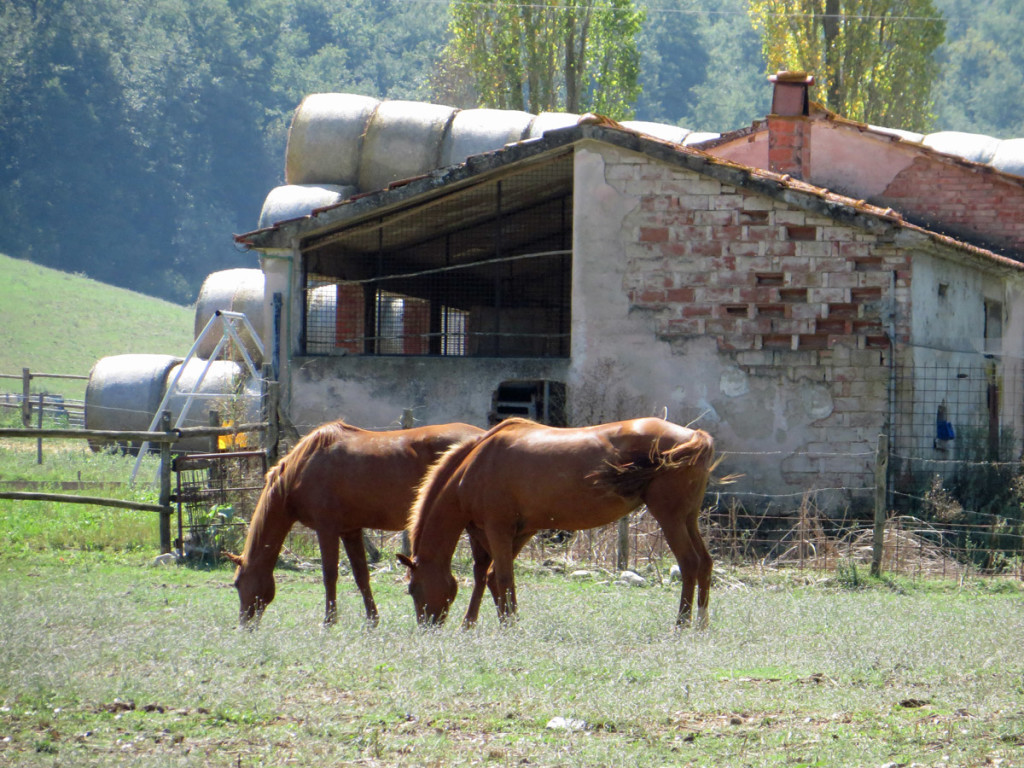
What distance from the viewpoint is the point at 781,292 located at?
13.3 metres

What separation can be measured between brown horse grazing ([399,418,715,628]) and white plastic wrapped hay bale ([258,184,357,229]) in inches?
517

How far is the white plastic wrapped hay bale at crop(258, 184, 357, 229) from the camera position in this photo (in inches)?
802

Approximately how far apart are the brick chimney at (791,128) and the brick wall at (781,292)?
14.3ft

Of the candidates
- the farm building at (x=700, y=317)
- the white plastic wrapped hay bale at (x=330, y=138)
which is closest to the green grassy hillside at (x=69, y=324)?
the white plastic wrapped hay bale at (x=330, y=138)

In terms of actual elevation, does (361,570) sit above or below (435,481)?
below

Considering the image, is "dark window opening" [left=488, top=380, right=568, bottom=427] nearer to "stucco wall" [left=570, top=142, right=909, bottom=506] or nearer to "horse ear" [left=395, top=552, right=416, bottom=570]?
"stucco wall" [left=570, top=142, right=909, bottom=506]

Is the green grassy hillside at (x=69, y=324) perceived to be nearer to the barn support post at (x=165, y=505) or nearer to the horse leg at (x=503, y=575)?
the barn support post at (x=165, y=505)

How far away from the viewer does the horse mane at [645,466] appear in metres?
7.79

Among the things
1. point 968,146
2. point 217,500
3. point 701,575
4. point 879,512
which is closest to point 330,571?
point 701,575

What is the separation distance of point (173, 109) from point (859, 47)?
154 feet

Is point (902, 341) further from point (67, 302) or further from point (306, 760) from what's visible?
point (67, 302)

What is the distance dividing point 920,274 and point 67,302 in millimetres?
44620

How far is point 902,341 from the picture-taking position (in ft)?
42.9

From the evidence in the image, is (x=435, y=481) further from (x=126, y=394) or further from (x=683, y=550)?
(x=126, y=394)
